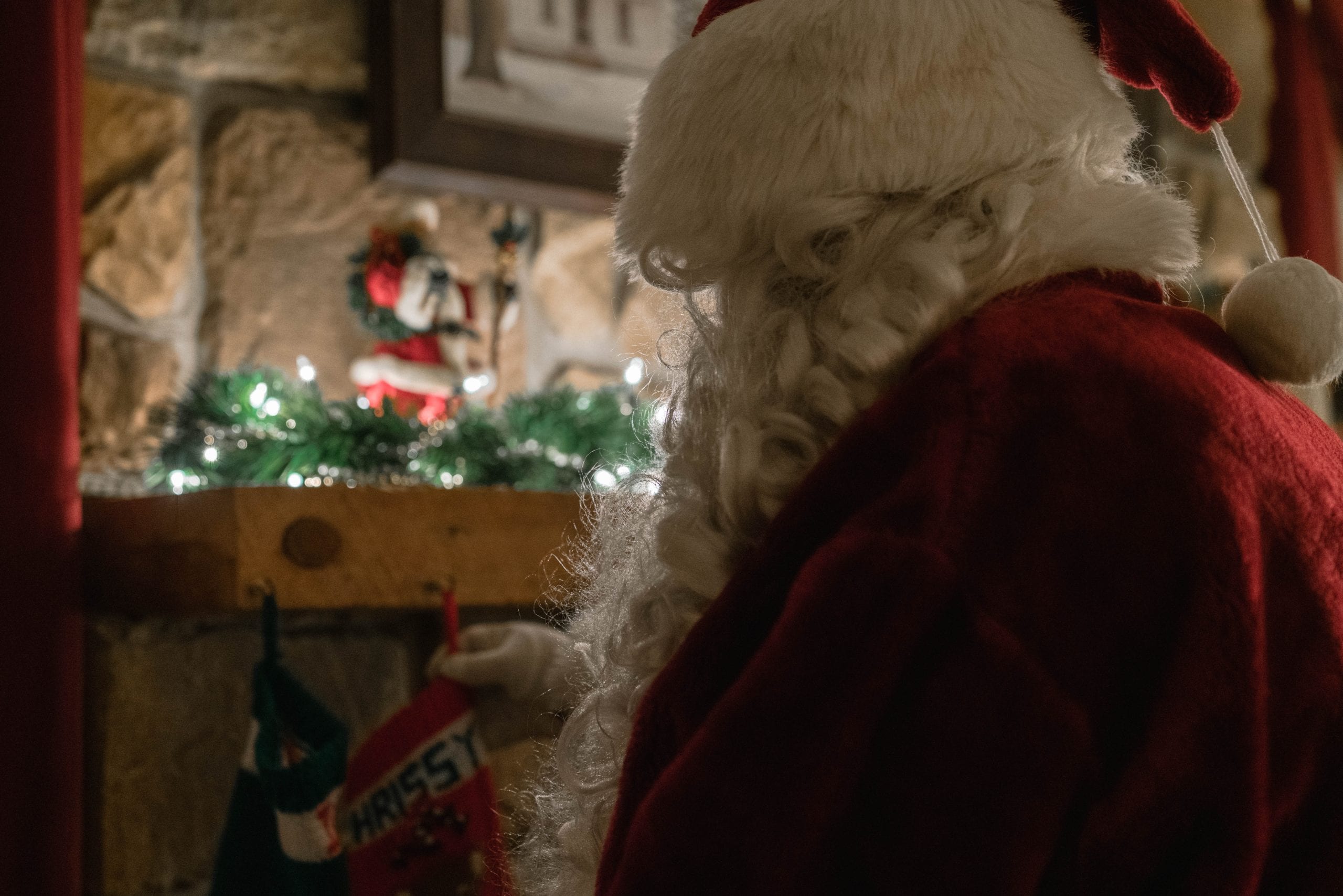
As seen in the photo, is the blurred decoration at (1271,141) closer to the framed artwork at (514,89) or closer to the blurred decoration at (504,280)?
the framed artwork at (514,89)

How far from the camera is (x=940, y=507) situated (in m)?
A: 0.45

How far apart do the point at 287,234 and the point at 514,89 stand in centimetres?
37

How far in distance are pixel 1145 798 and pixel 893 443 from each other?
0.16m

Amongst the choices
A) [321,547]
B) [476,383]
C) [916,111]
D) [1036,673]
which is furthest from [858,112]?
[476,383]

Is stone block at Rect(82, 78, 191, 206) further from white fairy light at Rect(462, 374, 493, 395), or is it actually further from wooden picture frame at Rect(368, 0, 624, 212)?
white fairy light at Rect(462, 374, 493, 395)

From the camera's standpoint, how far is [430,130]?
1.52m

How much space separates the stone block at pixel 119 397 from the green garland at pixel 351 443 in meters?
0.11

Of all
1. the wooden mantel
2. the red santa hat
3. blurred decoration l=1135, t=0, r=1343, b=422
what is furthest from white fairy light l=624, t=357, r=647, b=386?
the red santa hat

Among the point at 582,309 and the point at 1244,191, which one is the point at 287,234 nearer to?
the point at 582,309

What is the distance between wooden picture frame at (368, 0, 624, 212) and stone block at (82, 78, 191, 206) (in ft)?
0.81

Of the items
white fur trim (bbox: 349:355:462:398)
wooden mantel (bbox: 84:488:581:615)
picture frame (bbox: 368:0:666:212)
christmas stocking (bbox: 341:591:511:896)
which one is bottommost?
christmas stocking (bbox: 341:591:511:896)

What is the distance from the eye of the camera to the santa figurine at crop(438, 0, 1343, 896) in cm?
44

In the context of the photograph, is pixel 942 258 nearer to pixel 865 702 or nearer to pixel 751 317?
pixel 751 317

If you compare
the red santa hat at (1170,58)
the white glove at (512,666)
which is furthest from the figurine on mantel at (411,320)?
the red santa hat at (1170,58)
